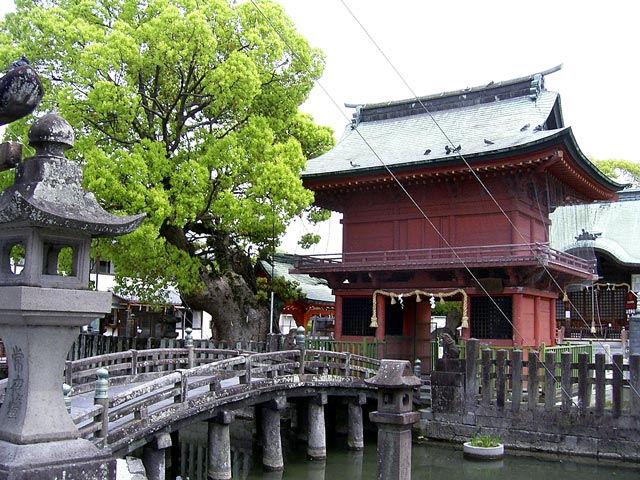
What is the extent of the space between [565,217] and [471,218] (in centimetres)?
1945

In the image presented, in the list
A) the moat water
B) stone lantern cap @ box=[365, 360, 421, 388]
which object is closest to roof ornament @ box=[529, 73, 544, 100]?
the moat water

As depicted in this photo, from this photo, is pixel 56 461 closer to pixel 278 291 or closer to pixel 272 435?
pixel 272 435

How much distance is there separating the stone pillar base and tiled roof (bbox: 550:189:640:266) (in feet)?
99.2

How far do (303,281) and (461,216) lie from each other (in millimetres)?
12820

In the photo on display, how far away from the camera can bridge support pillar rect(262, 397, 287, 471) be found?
664 inches

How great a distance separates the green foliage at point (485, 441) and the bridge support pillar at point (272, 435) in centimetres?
489

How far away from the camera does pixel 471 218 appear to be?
22.3m

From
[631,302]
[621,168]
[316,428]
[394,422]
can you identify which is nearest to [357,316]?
[316,428]

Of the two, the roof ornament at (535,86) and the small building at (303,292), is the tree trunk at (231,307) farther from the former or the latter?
the roof ornament at (535,86)

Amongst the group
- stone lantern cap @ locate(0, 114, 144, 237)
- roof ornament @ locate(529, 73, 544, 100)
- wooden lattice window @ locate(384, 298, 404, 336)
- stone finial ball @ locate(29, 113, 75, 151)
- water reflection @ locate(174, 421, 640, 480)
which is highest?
roof ornament @ locate(529, 73, 544, 100)

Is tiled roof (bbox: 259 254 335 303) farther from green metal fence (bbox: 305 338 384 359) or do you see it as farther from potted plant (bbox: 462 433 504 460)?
potted plant (bbox: 462 433 504 460)

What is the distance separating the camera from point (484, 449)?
677 inches

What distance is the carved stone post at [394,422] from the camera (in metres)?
9.76

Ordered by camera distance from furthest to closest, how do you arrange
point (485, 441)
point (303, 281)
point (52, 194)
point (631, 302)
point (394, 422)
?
point (303, 281) < point (631, 302) < point (485, 441) < point (394, 422) < point (52, 194)
